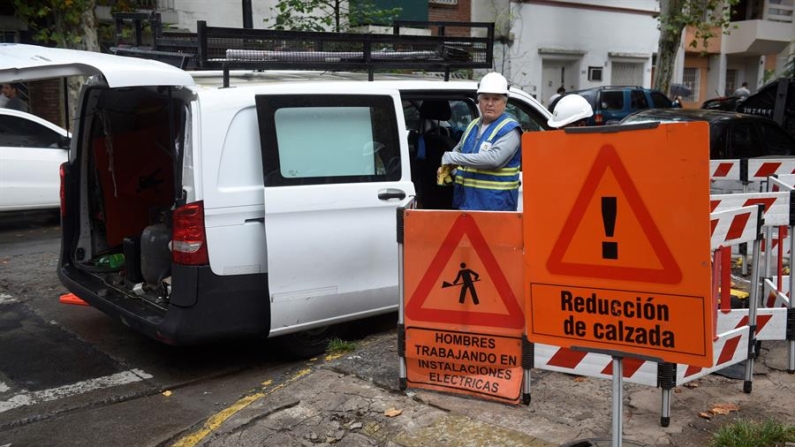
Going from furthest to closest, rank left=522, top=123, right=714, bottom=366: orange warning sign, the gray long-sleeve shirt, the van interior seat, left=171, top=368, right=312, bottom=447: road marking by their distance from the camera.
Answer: the van interior seat → the gray long-sleeve shirt → left=171, top=368, right=312, bottom=447: road marking → left=522, top=123, right=714, bottom=366: orange warning sign

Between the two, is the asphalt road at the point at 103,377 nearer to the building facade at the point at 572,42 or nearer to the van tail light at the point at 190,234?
the van tail light at the point at 190,234

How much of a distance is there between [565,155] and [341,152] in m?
2.11

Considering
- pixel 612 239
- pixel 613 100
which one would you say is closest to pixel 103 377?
pixel 612 239

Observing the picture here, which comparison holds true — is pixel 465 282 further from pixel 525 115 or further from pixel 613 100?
pixel 613 100

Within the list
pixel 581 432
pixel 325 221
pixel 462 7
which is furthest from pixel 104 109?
pixel 462 7

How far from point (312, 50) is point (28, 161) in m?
6.77

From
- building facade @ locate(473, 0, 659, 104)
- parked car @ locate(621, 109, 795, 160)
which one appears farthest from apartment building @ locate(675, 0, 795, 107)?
parked car @ locate(621, 109, 795, 160)

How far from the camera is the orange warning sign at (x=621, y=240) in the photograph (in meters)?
3.01

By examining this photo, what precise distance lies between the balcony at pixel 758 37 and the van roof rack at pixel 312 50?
28907 mm

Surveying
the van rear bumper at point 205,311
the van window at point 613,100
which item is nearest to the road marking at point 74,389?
the van rear bumper at point 205,311

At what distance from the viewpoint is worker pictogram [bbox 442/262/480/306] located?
13.6 ft

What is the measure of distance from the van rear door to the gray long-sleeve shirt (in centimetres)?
43

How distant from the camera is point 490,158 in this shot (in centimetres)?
506

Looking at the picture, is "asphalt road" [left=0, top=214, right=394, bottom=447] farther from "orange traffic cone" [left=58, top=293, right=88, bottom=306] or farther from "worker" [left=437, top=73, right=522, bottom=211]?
"worker" [left=437, top=73, right=522, bottom=211]
